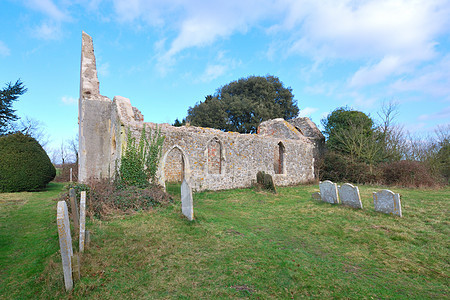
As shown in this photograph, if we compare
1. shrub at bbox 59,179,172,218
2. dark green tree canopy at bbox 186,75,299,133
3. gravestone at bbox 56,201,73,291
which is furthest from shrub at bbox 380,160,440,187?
dark green tree canopy at bbox 186,75,299,133

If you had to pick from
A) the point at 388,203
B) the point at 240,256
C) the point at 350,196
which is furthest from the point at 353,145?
the point at 240,256

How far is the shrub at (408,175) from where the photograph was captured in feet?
47.2

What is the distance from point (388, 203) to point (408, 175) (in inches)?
380

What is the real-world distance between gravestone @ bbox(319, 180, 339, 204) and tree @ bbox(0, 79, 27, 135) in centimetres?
2919

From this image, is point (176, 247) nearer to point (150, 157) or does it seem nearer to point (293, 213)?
point (293, 213)

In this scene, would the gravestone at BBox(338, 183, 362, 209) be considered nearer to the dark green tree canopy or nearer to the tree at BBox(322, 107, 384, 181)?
the tree at BBox(322, 107, 384, 181)

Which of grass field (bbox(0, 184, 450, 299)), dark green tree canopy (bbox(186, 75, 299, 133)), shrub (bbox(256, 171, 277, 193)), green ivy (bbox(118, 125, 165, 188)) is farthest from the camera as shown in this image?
dark green tree canopy (bbox(186, 75, 299, 133))

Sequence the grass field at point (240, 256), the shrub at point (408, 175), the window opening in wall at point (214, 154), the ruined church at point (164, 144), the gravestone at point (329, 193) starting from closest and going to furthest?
the grass field at point (240, 256)
the gravestone at point (329, 193)
the ruined church at point (164, 144)
the shrub at point (408, 175)
the window opening in wall at point (214, 154)

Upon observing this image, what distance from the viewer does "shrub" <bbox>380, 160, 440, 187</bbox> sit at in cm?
1440

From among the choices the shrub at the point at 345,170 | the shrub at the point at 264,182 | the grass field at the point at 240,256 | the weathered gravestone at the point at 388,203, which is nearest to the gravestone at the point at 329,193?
the grass field at the point at 240,256

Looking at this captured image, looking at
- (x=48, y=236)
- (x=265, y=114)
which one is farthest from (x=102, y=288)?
(x=265, y=114)

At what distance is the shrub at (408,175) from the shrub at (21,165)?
70.6ft

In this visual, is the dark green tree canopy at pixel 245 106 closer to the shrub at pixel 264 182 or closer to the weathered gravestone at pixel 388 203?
the shrub at pixel 264 182

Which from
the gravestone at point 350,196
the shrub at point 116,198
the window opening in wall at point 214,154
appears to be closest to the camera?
the shrub at point 116,198
